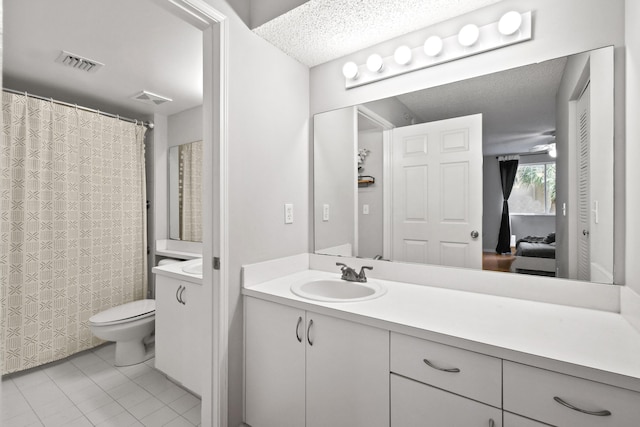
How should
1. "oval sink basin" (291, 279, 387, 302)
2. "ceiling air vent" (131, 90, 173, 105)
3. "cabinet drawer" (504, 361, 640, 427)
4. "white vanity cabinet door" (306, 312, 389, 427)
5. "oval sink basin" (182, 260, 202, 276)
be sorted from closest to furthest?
"cabinet drawer" (504, 361, 640, 427) < "white vanity cabinet door" (306, 312, 389, 427) < "oval sink basin" (291, 279, 387, 302) < "oval sink basin" (182, 260, 202, 276) < "ceiling air vent" (131, 90, 173, 105)

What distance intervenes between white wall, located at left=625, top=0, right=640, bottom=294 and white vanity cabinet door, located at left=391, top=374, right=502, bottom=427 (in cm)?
71

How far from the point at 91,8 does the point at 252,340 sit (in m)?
2.01

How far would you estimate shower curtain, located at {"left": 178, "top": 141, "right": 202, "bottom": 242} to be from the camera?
313 cm

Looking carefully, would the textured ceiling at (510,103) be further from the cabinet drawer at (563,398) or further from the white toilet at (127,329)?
the white toilet at (127,329)

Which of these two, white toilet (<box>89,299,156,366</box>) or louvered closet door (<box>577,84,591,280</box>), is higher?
louvered closet door (<box>577,84,591,280</box>)

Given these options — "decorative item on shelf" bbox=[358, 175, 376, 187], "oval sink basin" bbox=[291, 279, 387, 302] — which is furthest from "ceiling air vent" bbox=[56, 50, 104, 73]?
"oval sink basin" bbox=[291, 279, 387, 302]

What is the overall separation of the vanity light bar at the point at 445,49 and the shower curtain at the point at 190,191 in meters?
1.93

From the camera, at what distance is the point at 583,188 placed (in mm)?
1283

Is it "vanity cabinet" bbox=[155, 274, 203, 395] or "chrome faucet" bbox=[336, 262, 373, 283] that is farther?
"vanity cabinet" bbox=[155, 274, 203, 395]

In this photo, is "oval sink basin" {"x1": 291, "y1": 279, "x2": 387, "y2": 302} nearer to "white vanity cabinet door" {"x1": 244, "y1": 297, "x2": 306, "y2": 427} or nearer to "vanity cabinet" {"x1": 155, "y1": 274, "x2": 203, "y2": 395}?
"white vanity cabinet door" {"x1": 244, "y1": 297, "x2": 306, "y2": 427}

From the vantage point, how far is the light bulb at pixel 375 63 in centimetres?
175

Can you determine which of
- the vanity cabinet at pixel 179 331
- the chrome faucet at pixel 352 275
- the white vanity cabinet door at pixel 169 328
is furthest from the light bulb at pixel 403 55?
the white vanity cabinet door at pixel 169 328

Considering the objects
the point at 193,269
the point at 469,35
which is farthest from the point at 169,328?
the point at 469,35

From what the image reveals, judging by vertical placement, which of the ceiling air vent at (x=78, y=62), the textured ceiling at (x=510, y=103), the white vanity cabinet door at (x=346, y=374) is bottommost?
the white vanity cabinet door at (x=346, y=374)
